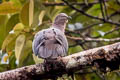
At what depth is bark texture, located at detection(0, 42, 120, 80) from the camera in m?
3.64

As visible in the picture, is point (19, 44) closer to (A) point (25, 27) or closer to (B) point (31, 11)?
(A) point (25, 27)

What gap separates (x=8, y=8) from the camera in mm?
5273

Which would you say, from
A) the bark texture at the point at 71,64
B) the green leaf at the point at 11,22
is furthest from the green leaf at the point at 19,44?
the bark texture at the point at 71,64

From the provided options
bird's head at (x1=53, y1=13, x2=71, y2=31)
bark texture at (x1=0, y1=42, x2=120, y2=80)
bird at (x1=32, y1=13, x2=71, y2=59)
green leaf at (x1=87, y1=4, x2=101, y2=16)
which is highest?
green leaf at (x1=87, y1=4, x2=101, y2=16)

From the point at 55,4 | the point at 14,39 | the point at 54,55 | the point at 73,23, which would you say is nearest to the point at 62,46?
the point at 54,55

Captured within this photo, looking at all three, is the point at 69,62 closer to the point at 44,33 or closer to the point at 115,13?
the point at 44,33

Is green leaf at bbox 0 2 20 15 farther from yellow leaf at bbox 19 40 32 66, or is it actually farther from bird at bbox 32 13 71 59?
bird at bbox 32 13 71 59

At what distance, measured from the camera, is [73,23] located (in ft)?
20.9

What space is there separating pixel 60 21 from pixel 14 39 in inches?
30.9

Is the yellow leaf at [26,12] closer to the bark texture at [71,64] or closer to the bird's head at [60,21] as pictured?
the bird's head at [60,21]

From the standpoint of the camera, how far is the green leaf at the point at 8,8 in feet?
17.1

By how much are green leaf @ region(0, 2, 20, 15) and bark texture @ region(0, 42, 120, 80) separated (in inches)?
67.3

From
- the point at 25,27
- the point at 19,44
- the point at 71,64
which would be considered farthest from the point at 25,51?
the point at 71,64

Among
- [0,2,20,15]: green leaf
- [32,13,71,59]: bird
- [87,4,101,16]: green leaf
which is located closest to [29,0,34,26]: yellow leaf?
[0,2,20,15]: green leaf
